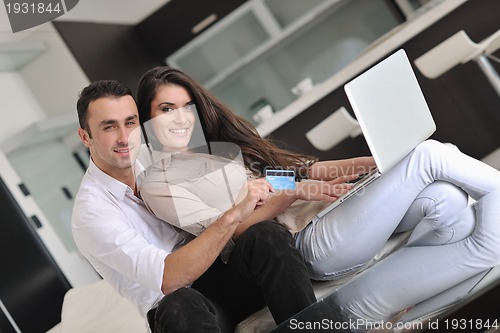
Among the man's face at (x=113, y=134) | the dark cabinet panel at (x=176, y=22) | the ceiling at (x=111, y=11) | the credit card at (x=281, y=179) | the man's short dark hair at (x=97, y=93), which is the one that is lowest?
the credit card at (x=281, y=179)

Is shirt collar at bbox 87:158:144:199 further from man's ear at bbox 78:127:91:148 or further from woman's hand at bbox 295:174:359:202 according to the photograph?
woman's hand at bbox 295:174:359:202

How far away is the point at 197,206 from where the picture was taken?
1221 mm

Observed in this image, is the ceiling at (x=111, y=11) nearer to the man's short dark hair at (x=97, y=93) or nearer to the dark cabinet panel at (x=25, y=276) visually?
the dark cabinet panel at (x=25, y=276)

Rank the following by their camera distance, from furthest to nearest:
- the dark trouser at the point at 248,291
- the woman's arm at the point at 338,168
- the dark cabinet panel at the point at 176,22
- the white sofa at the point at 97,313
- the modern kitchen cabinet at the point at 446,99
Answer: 1. the dark cabinet panel at the point at 176,22
2. the modern kitchen cabinet at the point at 446,99
3. the white sofa at the point at 97,313
4. the woman's arm at the point at 338,168
5. the dark trouser at the point at 248,291

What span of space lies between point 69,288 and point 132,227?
1.00 m

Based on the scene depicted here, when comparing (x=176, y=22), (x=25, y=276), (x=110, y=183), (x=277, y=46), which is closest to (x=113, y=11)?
(x=176, y=22)

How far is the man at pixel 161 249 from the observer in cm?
108

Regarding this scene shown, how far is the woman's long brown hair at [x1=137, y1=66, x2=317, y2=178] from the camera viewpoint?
1.27m

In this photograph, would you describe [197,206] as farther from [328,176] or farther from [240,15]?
[240,15]

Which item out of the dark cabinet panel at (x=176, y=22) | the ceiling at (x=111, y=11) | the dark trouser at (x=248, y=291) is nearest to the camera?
the dark trouser at (x=248, y=291)

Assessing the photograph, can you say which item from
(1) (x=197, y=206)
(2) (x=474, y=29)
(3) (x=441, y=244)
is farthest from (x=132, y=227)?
(2) (x=474, y=29)

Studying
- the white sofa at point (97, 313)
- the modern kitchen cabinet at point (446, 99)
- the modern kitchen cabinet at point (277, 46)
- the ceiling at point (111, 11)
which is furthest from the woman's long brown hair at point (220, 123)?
the modern kitchen cabinet at point (277, 46)

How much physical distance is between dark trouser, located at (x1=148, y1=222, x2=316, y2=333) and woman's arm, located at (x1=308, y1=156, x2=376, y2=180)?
0.96ft

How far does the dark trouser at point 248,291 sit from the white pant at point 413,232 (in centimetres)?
9
